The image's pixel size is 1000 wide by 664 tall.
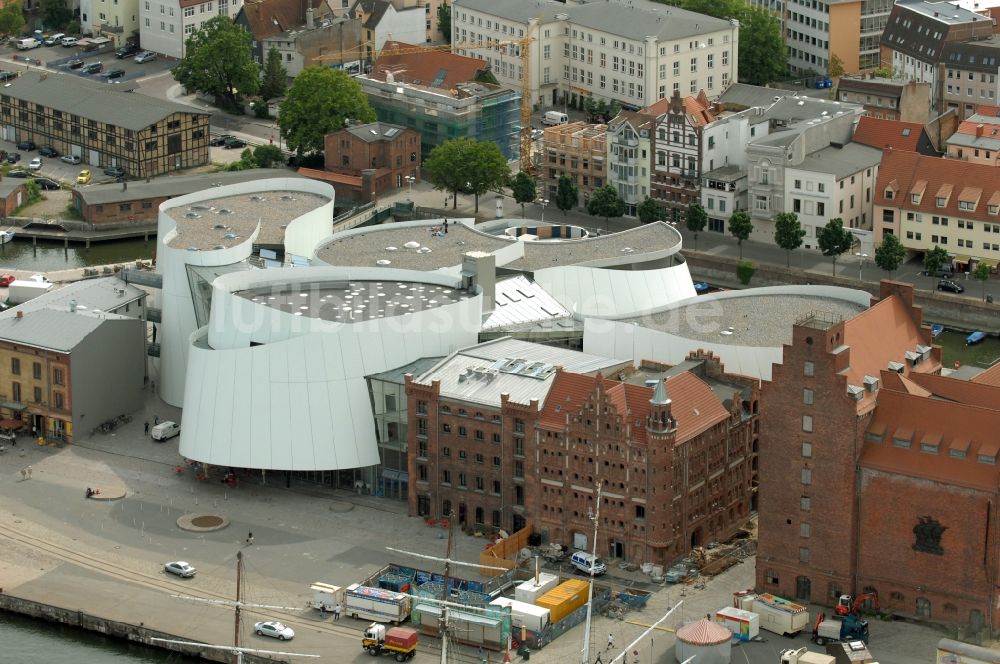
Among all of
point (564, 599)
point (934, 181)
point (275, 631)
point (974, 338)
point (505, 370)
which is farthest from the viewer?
point (934, 181)

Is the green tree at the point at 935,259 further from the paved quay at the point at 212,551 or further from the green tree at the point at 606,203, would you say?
the paved quay at the point at 212,551

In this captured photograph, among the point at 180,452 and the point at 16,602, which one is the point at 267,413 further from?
the point at 16,602

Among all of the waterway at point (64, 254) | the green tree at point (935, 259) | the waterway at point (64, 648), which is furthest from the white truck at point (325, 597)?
the waterway at point (64, 254)

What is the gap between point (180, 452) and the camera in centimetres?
14938

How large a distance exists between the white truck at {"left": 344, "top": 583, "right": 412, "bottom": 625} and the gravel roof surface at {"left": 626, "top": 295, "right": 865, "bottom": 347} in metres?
28.1

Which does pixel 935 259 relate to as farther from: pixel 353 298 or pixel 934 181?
pixel 353 298

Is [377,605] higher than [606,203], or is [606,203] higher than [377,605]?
[606,203]

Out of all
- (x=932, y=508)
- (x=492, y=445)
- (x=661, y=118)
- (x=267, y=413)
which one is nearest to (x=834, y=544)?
(x=932, y=508)

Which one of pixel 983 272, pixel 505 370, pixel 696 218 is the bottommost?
pixel 983 272

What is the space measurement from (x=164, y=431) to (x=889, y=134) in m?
66.9

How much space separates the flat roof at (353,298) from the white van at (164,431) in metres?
9.45

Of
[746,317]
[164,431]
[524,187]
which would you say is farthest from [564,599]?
[524,187]

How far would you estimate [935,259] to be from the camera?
180m

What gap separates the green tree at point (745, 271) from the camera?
602ft
